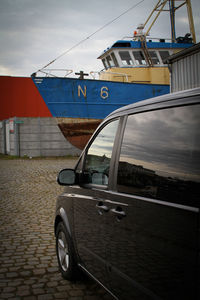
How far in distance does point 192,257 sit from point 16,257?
315 cm

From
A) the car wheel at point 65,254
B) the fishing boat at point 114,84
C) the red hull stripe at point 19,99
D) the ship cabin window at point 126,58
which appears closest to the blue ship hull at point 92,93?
the fishing boat at point 114,84

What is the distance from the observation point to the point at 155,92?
18438 mm

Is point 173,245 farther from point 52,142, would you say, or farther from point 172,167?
point 52,142

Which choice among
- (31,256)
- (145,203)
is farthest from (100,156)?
(31,256)

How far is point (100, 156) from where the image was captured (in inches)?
109

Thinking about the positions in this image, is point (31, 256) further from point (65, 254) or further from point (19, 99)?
point (19, 99)

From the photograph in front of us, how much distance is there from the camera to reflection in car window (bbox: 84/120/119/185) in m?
2.57

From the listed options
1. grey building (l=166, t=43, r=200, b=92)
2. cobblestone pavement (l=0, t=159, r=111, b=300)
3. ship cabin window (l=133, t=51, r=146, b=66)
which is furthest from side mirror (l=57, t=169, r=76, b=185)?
ship cabin window (l=133, t=51, r=146, b=66)

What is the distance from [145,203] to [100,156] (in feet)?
3.12

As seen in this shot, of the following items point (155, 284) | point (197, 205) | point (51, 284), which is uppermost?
point (197, 205)

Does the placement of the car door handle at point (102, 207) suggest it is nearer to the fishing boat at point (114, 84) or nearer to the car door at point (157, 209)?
the car door at point (157, 209)

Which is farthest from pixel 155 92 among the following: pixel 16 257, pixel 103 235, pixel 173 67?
pixel 103 235

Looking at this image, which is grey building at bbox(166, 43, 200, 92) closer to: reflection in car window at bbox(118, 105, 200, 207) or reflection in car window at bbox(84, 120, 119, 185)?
reflection in car window at bbox(84, 120, 119, 185)

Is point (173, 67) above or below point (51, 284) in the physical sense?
above
